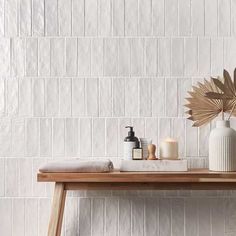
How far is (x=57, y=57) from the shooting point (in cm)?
162

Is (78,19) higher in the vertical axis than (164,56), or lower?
higher

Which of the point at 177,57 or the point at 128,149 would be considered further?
the point at 177,57

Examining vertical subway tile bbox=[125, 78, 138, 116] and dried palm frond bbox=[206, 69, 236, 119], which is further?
vertical subway tile bbox=[125, 78, 138, 116]

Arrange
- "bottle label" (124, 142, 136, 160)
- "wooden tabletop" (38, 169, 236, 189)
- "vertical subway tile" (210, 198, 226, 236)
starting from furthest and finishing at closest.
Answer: "vertical subway tile" (210, 198, 226, 236) → "bottle label" (124, 142, 136, 160) → "wooden tabletop" (38, 169, 236, 189)

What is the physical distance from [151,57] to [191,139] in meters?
0.31

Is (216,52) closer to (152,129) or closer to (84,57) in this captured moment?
(152,129)

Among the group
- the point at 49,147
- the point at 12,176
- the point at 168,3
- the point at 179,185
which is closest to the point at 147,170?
the point at 179,185

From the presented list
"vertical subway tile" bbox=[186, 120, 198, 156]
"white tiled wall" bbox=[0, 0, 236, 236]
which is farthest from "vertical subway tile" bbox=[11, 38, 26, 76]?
"vertical subway tile" bbox=[186, 120, 198, 156]

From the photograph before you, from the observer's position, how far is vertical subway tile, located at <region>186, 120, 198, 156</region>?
1.60 meters

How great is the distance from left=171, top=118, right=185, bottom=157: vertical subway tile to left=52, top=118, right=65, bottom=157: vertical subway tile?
1.21 ft

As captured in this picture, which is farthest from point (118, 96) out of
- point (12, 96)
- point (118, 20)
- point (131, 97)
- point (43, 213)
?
point (43, 213)

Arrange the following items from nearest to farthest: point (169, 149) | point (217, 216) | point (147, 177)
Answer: point (147, 177)
point (169, 149)
point (217, 216)

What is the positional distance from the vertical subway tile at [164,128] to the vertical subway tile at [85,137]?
235mm

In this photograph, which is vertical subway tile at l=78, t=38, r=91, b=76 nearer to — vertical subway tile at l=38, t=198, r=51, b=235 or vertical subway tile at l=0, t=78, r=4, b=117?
vertical subway tile at l=0, t=78, r=4, b=117
